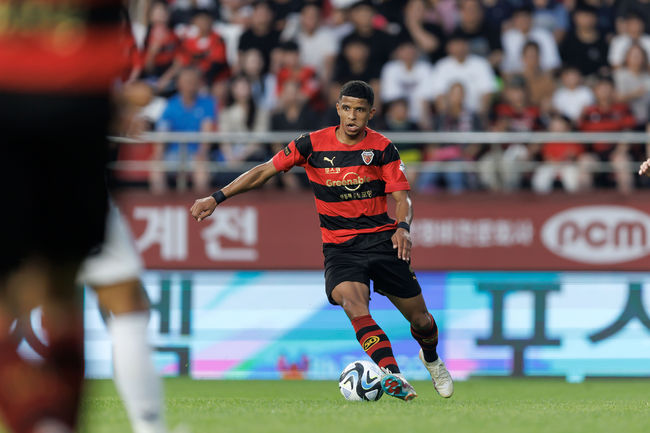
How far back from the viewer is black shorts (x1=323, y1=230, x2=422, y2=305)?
8.16 meters

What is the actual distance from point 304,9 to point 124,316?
10330mm

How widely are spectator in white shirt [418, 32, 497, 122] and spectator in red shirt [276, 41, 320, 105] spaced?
1195 mm

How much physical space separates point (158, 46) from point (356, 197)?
19.9 ft

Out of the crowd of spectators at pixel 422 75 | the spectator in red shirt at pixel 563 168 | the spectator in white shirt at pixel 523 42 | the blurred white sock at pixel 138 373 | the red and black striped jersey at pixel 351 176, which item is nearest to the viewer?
the blurred white sock at pixel 138 373

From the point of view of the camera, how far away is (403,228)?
778 centimetres

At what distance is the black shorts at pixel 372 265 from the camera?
26.8 feet

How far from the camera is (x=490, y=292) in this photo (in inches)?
453

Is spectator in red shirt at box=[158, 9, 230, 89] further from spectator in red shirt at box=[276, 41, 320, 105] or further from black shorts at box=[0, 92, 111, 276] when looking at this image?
black shorts at box=[0, 92, 111, 276]

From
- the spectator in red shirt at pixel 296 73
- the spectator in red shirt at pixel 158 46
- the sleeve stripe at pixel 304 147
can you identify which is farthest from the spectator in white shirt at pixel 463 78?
the sleeve stripe at pixel 304 147

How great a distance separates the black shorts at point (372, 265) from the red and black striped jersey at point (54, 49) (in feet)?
17.0

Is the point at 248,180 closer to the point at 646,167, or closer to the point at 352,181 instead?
the point at 352,181

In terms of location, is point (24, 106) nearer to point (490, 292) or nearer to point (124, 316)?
point (124, 316)

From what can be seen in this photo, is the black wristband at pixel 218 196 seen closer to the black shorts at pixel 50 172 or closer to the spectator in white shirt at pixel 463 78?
the black shorts at pixel 50 172

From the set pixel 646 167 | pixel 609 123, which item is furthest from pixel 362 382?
pixel 609 123
